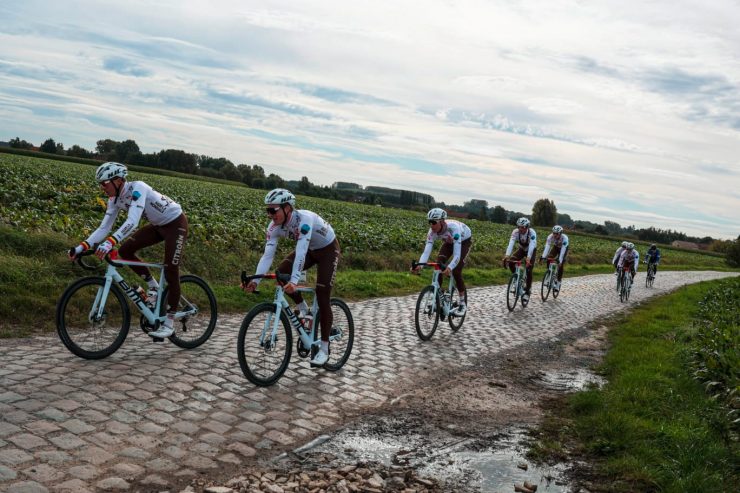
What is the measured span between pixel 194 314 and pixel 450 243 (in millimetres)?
5550

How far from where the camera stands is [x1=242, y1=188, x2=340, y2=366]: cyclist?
700 cm

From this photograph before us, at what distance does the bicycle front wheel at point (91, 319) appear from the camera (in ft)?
22.7

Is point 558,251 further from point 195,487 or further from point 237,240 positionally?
point 195,487

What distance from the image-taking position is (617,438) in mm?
5941

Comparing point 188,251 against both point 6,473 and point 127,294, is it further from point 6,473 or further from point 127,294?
point 6,473

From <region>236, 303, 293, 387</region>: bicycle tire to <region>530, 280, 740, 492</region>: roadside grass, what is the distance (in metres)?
3.17

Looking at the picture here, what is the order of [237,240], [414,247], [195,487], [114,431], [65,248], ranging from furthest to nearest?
[414,247] → [237,240] → [65,248] → [114,431] → [195,487]

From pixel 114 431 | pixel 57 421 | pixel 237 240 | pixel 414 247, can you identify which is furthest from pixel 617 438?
pixel 414 247

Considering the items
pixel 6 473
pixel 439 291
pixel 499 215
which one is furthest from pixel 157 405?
pixel 499 215

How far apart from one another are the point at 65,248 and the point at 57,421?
745 centimetres

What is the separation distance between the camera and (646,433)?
6000mm

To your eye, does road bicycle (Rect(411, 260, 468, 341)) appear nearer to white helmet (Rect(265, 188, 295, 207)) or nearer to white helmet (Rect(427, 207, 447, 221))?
white helmet (Rect(427, 207, 447, 221))

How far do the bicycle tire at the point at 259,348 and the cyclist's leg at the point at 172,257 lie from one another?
1.76 meters

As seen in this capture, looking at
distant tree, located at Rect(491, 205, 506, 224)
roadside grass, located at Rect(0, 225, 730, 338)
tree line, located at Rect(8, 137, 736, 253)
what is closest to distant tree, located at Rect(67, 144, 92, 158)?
tree line, located at Rect(8, 137, 736, 253)
